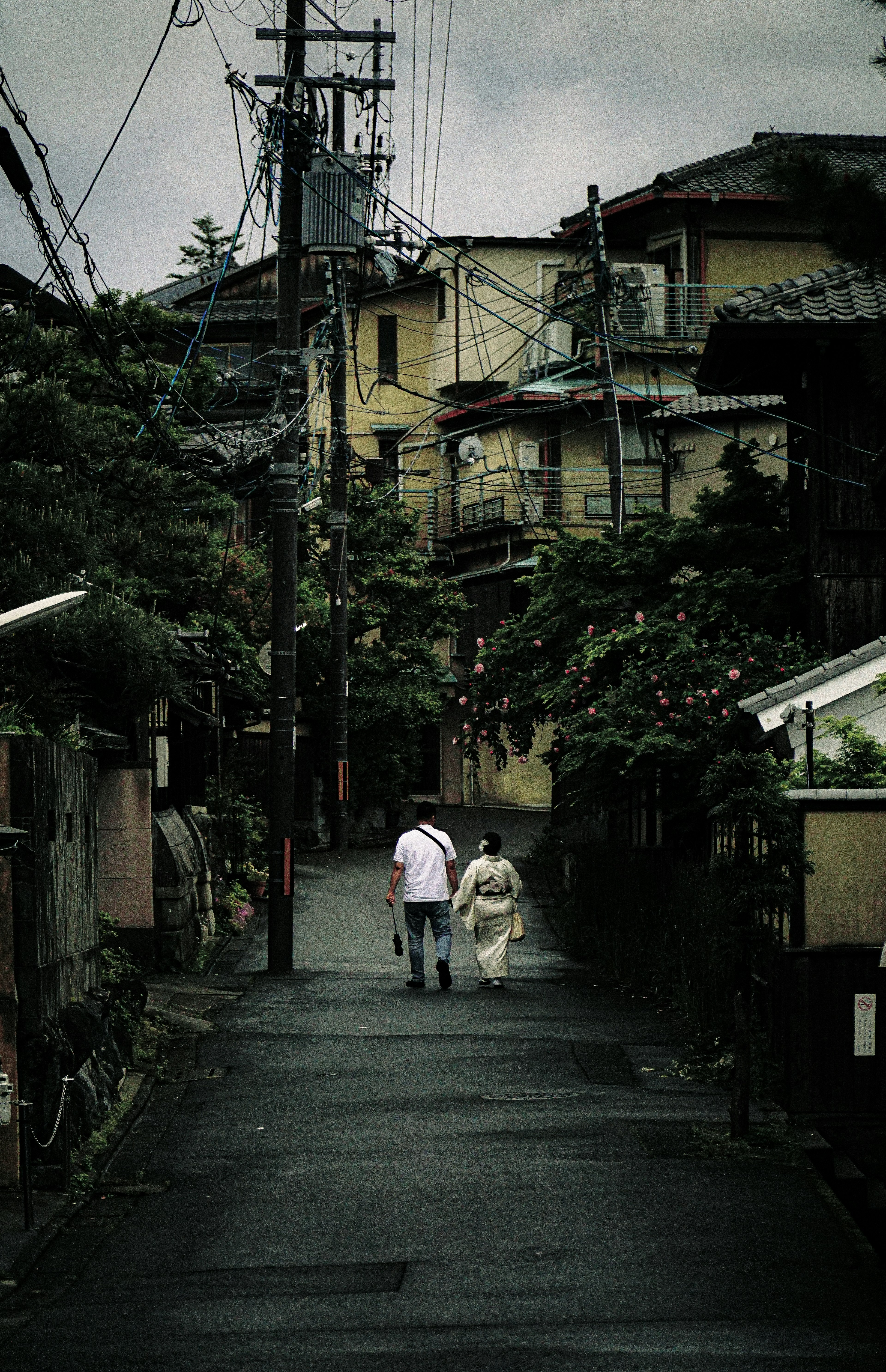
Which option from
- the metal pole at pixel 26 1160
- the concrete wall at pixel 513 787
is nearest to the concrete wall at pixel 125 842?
the metal pole at pixel 26 1160

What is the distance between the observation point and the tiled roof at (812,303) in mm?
17500

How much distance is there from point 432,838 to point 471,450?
1287 inches

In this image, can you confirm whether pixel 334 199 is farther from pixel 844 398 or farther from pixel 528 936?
pixel 528 936

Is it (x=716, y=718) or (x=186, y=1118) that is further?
(x=716, y=718)

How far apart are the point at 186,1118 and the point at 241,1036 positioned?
338 cm

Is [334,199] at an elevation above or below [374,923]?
above

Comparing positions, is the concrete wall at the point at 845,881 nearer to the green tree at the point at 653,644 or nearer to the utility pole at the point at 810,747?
the utility pole at the point at 810,747

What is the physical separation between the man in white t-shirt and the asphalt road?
2934mm

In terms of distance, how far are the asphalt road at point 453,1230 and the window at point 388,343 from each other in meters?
38.5

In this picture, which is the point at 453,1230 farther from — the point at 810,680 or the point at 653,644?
the point at 653,644

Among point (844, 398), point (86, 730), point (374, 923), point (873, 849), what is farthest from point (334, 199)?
point (873, 849)

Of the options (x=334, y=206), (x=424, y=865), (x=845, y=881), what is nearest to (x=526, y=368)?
(x=334, y=206)

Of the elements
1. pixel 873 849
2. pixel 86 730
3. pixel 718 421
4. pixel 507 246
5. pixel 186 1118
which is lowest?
pixel 186 1118

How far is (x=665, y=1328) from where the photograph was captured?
6.59m
